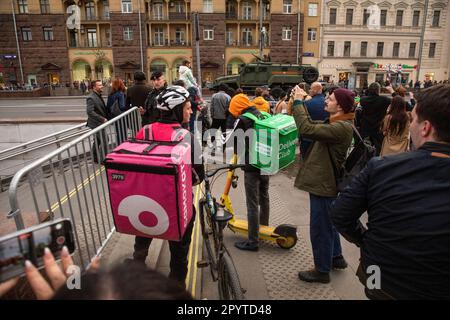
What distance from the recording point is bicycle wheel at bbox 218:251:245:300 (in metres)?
2.40

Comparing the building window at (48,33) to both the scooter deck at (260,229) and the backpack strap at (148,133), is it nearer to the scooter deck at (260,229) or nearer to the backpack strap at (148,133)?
the scooter deck at (260,229)

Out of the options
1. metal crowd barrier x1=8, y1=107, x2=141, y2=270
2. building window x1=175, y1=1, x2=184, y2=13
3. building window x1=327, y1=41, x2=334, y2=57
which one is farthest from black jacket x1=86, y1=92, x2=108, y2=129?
building window x1=327, y1=41, x2=334, y2=57

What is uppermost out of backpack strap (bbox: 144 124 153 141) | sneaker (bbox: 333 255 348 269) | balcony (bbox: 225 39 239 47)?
balcony (bbox: 225 39 239 47)

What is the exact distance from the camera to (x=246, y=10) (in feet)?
140

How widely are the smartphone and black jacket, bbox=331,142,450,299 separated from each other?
1535mm

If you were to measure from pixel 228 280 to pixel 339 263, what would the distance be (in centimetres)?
177

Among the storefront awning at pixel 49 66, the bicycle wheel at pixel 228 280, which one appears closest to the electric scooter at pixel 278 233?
the bicycle wheel at pixel 228 280

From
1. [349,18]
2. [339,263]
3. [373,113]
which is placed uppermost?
[349,18]

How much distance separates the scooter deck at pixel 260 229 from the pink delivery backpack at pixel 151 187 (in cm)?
190

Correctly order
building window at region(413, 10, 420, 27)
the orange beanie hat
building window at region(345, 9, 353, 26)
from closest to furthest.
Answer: the orange beanie hat < building window at region(345, 9, 353, 26) < building window at region(413, 10, 420, 27)

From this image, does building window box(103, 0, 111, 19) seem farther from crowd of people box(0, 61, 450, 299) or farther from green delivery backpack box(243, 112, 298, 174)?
crowd of people box(0, 61, 450, 299)

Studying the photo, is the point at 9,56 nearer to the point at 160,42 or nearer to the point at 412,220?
the point at 160,42

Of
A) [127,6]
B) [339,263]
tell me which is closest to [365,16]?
[127,6]

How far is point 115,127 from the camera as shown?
4.75m
